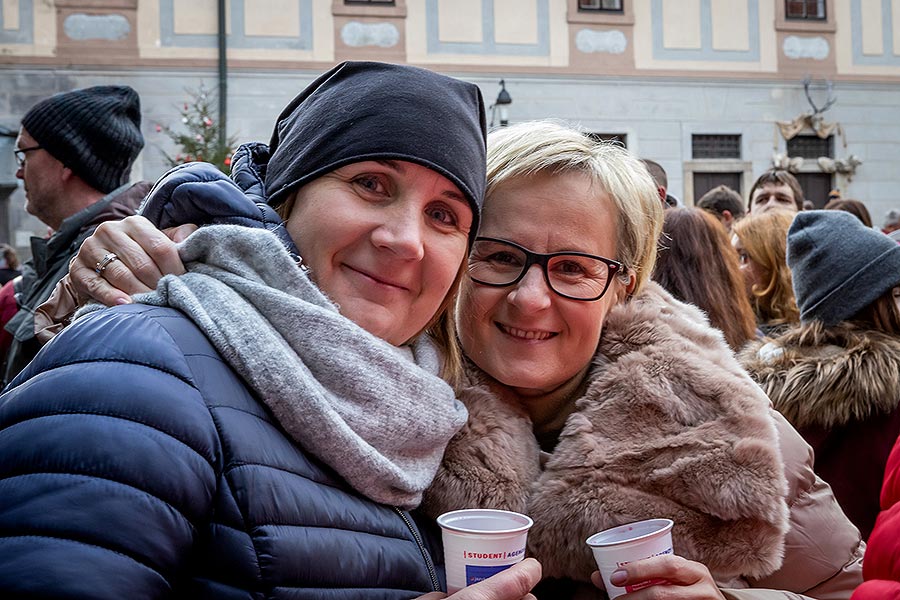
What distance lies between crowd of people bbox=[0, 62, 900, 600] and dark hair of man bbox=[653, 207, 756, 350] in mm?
1547

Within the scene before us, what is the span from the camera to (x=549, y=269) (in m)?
1.96

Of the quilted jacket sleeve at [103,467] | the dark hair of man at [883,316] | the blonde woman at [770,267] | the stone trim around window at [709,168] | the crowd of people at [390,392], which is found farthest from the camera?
the stone trim around window at [709,168]

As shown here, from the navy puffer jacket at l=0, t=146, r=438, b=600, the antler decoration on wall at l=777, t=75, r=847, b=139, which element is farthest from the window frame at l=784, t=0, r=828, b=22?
the navy puffer jacket at l=0, t=146, r=438, b=600

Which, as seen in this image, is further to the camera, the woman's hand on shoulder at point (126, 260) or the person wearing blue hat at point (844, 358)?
the person wearing blue hat at point (844, 358)

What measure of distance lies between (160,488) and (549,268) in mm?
1045

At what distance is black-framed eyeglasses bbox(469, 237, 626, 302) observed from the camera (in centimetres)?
196

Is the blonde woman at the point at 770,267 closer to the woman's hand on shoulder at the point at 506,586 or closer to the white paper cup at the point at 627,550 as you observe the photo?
the white paper cup at the point at 627,550

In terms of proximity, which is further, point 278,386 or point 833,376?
point 833,376

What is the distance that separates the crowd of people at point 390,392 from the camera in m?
1.20

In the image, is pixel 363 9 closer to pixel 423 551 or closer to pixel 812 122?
pixel 812 122

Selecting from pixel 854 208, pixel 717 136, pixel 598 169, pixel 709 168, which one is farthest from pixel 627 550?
pixel 717 136

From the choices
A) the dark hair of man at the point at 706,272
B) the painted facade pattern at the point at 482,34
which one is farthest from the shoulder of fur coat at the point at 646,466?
the painted facade pattern at the point at 482,34

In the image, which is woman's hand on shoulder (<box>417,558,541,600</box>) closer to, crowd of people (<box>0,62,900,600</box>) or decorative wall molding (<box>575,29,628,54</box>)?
crowd of people (<box>0,62,900,600</box>)

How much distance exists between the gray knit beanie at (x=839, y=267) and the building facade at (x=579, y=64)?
38.2 ft
